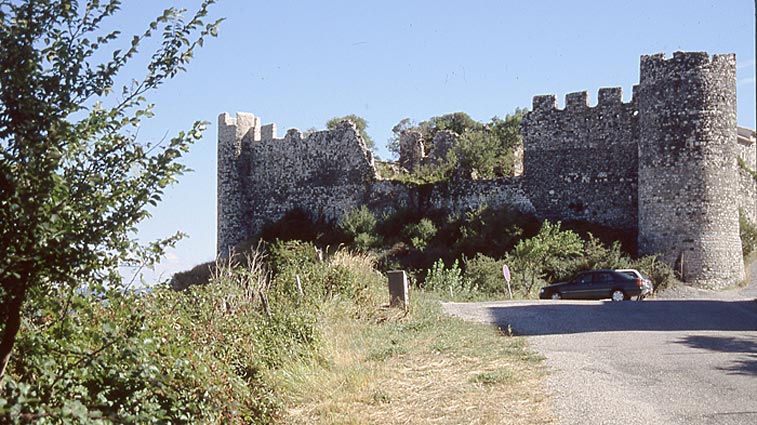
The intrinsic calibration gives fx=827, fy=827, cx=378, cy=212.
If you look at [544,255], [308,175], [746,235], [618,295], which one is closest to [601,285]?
[618,295]

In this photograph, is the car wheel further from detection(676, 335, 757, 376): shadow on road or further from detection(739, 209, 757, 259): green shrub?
detection(739, 209, 757, 259): green shrub

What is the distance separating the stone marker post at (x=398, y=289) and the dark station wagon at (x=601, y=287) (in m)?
9.33

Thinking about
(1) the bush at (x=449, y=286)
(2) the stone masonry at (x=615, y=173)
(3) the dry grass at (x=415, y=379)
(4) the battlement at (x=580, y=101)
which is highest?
(4) the battlement at (x=580, y=101)

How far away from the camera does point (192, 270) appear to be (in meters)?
35.6

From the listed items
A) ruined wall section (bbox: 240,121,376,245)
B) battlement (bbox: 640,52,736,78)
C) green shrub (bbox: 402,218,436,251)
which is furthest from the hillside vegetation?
ruined wall section (bbox: 240,121,376,245)

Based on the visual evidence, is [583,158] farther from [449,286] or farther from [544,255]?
[449,286]

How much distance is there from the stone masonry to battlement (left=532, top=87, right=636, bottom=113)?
0.04 meters

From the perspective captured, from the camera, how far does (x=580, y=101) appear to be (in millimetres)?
29156

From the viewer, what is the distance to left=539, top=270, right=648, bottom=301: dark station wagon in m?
21.3

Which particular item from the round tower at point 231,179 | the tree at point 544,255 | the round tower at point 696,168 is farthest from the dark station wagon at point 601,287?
the round tower at point 231,179

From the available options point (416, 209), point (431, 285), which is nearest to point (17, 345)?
point (431, 285)

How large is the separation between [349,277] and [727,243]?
16.0 meters

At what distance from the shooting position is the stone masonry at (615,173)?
25656 millimetres

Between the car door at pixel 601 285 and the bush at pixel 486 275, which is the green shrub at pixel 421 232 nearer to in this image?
the bush at pixel 486 275
